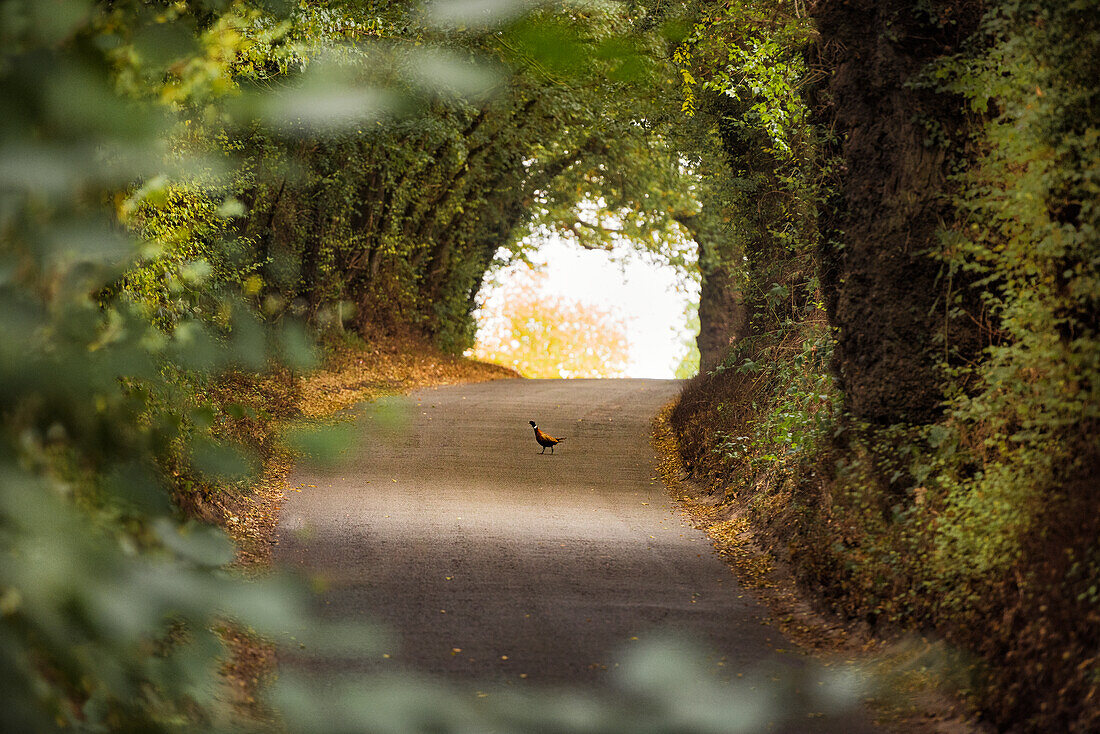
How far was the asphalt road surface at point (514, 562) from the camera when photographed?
25.1 ft

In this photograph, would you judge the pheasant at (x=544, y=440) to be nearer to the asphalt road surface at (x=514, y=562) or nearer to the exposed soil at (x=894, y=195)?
the asphalt road surface at (x=514, y=562)

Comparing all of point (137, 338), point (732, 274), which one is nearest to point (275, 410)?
point (137, 338)

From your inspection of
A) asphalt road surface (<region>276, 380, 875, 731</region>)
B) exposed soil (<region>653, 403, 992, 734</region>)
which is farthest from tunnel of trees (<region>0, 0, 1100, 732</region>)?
asphalt road surface (<region>276, 380, 875, 731</region>)

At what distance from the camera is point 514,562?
10.3m

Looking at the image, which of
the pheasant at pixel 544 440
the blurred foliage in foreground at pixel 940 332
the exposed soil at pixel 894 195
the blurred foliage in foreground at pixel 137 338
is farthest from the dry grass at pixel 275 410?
the exposed soil at pixel 894 195

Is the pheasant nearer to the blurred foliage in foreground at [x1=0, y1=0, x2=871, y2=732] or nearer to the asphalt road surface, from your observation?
the asphalt road surface

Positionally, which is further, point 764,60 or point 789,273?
point 789,273

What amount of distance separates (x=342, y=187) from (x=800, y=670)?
17.1m

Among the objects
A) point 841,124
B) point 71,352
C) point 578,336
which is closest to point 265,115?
point 71,352

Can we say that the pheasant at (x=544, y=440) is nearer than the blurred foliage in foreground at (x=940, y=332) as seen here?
No

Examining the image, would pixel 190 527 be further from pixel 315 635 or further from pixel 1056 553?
pixel 1056 553

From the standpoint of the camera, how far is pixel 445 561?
→ 10195 millimetres

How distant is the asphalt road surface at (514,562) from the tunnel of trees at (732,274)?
0.52 meters

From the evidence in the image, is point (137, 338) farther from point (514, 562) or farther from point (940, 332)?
point (514, 562)
